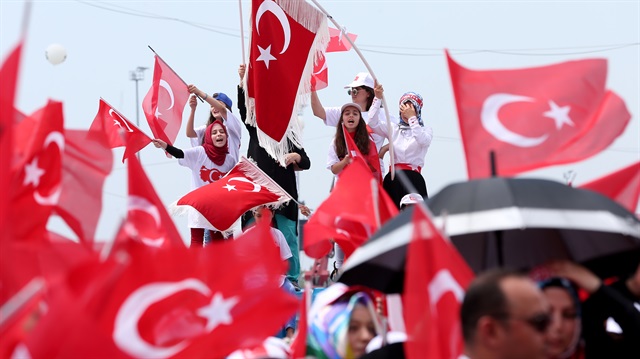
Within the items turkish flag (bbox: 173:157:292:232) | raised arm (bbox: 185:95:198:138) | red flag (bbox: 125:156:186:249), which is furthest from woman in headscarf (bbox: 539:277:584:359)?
raised arm (bbox: 185:95:198:138)

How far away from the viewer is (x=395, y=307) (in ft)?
19.4

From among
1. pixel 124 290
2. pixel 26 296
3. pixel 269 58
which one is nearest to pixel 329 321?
pixel 124 290

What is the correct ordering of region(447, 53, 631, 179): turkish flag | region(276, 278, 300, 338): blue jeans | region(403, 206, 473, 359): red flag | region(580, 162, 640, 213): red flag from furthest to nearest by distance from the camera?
region(276, 278, 300, 338): blue jeans < region(580, 162, 640, 213): red flag < region(447, 53, 631, 179): turkish flag < region(403, 206, 473, 359): red flag

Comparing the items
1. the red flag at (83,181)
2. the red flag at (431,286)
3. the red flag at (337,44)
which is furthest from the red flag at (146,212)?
the red flag at (337,44)

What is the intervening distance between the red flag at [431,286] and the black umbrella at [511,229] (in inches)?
12.6

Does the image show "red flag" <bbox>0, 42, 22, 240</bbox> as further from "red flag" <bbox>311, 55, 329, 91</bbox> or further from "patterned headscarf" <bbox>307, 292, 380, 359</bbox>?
"red flag" <bbox>311, 55, 329, 91</bbox>

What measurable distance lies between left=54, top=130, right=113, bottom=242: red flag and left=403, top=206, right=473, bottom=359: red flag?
9.12 ft

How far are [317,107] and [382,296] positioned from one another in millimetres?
4456

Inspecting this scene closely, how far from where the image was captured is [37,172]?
6.63 m

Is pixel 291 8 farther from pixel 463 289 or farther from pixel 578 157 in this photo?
pixel 463 289

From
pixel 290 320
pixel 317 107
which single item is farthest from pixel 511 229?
pixel 317 107

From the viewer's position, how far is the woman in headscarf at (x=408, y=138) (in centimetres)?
1077

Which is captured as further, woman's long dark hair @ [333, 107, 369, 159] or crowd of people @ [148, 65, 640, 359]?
woman's long dark hair @ [333, 107, 369, 159]

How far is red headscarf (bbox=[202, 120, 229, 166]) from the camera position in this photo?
11320mm
